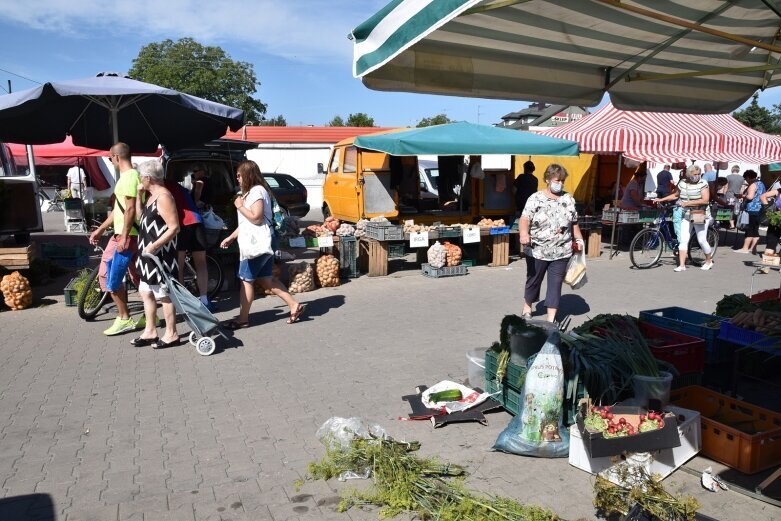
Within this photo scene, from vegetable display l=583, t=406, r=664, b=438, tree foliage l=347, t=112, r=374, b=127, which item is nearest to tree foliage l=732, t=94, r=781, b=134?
tree foliage l=347, t=112, r=374, b=127

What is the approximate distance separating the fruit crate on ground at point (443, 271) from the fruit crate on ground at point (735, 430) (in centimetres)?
627

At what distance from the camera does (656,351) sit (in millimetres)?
4609

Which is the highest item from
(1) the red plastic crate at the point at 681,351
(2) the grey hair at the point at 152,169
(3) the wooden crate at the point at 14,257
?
(2) the grey hair at the point at 152,169

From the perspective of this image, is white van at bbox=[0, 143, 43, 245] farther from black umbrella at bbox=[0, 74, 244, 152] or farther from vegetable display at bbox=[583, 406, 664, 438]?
vegetable display at bbox=[583, 406, 664, 438]

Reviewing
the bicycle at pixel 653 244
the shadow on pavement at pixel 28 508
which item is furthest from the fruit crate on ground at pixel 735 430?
the bicycle at pixel 653 244

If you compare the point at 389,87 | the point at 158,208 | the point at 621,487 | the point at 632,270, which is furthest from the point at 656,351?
the point at 632,270

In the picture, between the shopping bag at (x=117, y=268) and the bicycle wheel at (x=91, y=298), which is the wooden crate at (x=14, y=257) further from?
the shopping bag at (x=117, y=268)

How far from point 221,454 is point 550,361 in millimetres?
2291

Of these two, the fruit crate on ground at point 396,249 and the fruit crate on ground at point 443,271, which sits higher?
the fruit crate on ground at point 396,249

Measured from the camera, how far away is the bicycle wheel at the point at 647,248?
450 inches

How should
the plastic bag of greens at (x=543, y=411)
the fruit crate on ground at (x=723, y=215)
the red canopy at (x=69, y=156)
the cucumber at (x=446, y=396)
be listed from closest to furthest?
the plastic bag of greens at (x=543, y=411)
the cucumber at (x=446, y=396)
the fruit crate on ground at (x=723, y=215)
the red canopy at (x=69, y=156)

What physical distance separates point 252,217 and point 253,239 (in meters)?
0.26

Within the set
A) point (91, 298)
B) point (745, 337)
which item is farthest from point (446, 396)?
point (91, 298)

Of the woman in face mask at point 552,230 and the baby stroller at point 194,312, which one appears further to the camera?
the woman in face mask at point 552,230
